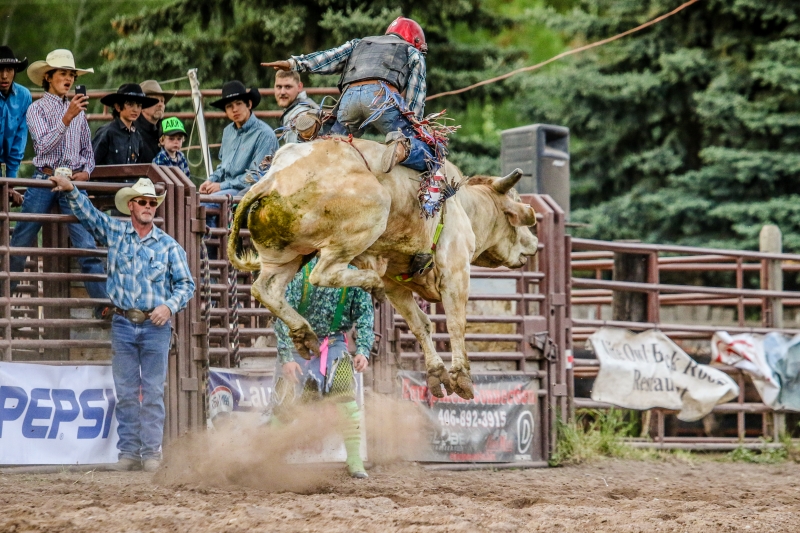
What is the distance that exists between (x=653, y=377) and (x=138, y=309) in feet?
17.6

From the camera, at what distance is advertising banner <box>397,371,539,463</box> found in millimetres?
10281

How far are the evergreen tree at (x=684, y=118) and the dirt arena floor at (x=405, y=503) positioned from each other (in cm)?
878

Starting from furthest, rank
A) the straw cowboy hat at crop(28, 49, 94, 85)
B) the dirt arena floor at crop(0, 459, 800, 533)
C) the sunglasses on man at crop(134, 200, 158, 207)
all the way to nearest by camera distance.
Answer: the straw cowboy hat at crop(28, 49, 94, 85)
the sunglasses on man at crop(134, 200, 158, 207)
the dirt arena floor at crop(0, 459, 800, 533)

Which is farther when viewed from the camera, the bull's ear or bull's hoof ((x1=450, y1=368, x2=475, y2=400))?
the bull's ear

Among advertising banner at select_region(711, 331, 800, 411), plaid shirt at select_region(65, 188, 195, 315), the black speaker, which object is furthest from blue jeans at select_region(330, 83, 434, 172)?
advertising banner at select_region(711, 331, 800, 411)

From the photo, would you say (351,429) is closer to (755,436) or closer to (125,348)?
(125,348)

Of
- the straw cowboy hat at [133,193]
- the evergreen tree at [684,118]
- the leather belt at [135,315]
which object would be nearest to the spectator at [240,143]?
the straw cowboy hat at [133,193]

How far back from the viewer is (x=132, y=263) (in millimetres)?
8680

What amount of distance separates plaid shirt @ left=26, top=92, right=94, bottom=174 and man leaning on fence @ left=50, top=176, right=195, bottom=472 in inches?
25.3

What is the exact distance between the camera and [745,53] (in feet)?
61.6

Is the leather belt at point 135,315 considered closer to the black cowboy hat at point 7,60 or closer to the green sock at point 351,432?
the green sock at point 351,432

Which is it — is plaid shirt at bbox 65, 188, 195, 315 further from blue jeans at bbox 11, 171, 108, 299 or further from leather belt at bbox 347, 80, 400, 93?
leather belt at bbox 347, 80, 400, 93

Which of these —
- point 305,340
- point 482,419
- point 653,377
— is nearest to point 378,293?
point 305,340

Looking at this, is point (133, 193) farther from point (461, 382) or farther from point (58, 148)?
point (461, 382)
